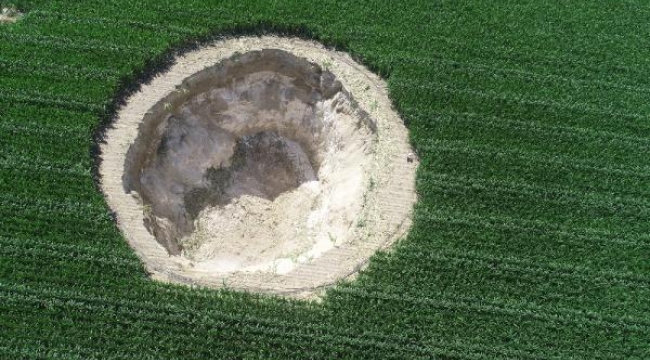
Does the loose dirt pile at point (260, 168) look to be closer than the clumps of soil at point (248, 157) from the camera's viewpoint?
Yes

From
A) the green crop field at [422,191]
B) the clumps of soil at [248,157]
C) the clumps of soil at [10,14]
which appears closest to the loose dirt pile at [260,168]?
the clumps of soil at [248,157]

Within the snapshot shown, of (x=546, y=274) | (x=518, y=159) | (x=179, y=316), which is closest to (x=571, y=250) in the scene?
(x=546, y=274)

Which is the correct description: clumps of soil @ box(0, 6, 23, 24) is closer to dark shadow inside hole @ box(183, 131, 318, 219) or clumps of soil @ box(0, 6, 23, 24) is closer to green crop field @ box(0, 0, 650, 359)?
green crop field @ box(0, 0, 650, 359)

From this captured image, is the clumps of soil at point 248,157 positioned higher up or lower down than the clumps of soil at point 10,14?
lower down

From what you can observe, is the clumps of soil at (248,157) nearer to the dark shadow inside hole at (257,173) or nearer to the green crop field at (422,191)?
the dark shadow inside hole at (257,173)

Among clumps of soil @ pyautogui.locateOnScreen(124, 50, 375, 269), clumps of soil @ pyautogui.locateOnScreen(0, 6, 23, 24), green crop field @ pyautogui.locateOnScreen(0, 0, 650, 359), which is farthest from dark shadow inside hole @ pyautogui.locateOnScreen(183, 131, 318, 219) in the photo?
clumps of soil @ pyautogui.locateOnScreen(0, 6, 23, 24)

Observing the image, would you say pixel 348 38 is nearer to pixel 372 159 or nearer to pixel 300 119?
pixel 300 119
